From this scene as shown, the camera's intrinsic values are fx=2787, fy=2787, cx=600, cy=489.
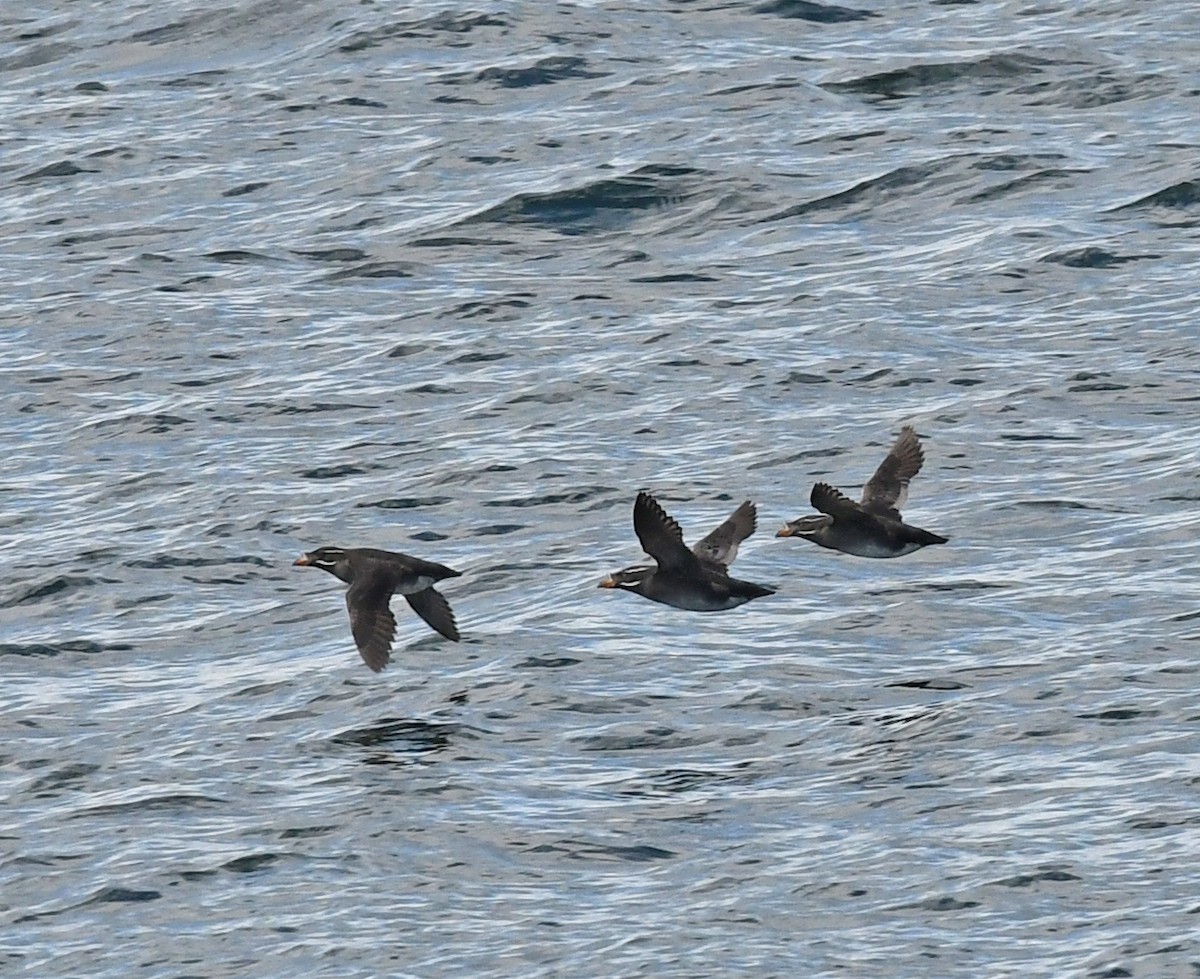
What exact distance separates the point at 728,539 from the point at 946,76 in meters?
14.9

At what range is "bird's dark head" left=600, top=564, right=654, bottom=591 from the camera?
2016 centimetres

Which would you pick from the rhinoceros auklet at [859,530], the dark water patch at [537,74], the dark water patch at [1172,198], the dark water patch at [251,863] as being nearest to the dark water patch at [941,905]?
the dark water patch at [251,863]

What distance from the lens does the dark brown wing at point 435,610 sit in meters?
20.4

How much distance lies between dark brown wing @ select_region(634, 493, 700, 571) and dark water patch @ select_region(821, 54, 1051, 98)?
50.0 ft

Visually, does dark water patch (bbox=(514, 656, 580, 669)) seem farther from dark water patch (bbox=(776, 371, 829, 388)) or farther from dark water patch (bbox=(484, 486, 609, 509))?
dark water patch (bbox=(776, 371, 829, 388))

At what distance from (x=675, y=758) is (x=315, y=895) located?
2.87 m

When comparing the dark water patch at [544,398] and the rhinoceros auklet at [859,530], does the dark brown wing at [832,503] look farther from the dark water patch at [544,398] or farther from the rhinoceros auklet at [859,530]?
the dark water patch at [544,398]

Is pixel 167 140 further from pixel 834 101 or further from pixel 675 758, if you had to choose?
pixel 675 758

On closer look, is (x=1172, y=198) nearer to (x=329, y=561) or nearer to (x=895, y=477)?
(x=895, y=477)

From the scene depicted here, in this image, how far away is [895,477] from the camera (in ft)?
71.4

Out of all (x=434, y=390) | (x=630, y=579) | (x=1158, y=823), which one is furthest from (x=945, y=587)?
(x=434, y=390)

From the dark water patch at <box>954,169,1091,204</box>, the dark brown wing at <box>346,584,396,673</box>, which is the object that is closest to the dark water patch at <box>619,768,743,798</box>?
the dark brown wing at <box>346,584,396,673</box>

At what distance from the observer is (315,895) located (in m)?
16.7

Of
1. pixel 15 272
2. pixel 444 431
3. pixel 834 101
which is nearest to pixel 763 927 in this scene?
pixel 444 431
